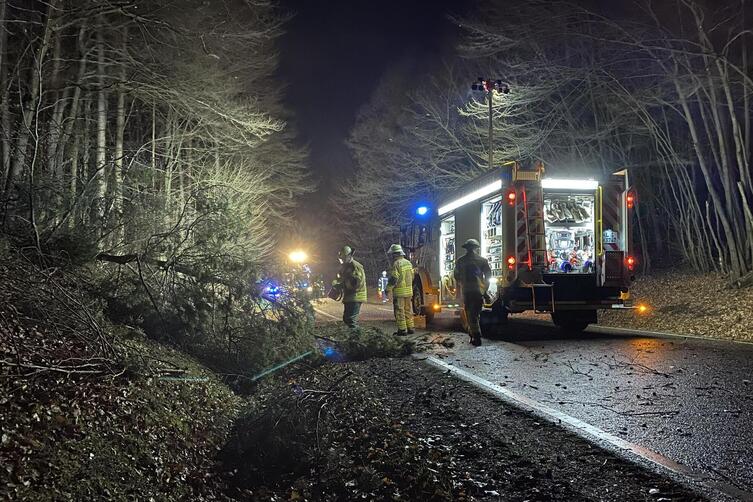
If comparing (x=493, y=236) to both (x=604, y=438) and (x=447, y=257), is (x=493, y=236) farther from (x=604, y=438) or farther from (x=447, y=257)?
(x=604, y=438)

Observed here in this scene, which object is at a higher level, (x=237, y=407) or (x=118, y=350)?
(x=118, y=350)

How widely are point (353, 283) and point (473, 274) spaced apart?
2.25 m

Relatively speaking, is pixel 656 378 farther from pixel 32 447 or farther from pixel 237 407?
pixel 32 447

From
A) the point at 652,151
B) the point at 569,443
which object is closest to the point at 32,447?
the point at 569,443

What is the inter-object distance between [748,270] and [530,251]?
758cm

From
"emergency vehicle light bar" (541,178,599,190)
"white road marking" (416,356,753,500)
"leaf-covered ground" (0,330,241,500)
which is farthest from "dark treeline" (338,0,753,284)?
"leaf-covered ground" (0,330,241,500)

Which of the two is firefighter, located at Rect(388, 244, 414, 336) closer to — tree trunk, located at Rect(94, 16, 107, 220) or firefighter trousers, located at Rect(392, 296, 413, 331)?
firefighter trousers, located at Rect(392, 296, 413, 331)

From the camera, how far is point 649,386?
19.9 ft

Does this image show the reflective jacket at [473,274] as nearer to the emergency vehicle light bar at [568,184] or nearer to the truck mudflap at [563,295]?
the truck mudflap at [563,295]

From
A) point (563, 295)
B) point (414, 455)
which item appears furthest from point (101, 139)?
point (414, 455)

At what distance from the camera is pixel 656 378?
6441 millimetres

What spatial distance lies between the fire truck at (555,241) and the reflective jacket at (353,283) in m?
2.54

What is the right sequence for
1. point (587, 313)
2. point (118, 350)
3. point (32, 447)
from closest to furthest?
point (32, 447)
point (118, 350)
point (587, 313)

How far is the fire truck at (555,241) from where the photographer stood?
10.2 m
